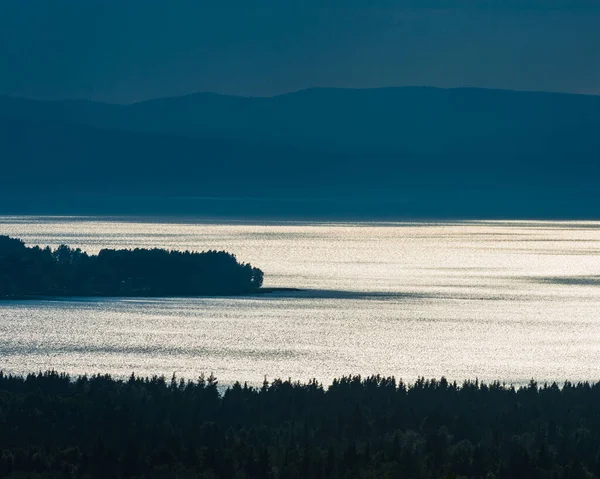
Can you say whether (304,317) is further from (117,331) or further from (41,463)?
(41,463)

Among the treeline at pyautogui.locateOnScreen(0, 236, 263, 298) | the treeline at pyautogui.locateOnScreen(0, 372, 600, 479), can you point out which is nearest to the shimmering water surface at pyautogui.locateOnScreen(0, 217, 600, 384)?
the treeline at pyautogui.locateOnScreen(0, 236, 263, 298)

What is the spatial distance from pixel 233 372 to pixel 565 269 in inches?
4178

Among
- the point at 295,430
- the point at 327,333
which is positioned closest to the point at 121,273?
the point at 327,333

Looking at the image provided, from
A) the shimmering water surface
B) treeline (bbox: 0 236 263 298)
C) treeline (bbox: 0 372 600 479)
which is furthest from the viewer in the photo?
treeline (bbox: 0 236 263 298)

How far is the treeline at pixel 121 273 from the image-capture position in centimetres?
15262

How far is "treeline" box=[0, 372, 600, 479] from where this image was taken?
64.8 meters

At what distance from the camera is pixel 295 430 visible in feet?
233

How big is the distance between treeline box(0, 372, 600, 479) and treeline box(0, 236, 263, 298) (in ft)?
228

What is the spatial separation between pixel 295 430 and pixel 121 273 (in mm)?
87885

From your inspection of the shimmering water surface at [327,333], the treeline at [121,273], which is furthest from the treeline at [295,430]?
the treeline at [121,273]

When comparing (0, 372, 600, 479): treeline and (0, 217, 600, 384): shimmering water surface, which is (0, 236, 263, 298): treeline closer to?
(0, 217, 600, 384): shimmering water surface

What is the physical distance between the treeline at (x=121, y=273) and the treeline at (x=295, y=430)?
228 feet

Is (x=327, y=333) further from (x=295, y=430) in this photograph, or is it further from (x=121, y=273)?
(x=295, y=430)

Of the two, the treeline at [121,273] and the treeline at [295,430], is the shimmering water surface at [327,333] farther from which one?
the treeline at [295,430]
